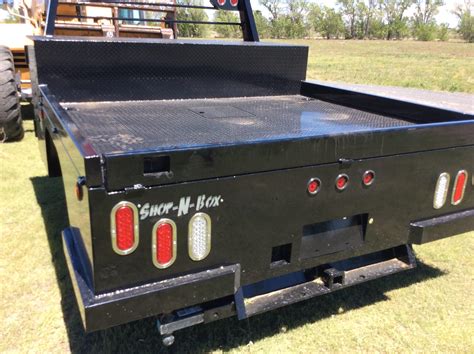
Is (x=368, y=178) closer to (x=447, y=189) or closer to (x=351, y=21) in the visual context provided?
(x=447, y=189)

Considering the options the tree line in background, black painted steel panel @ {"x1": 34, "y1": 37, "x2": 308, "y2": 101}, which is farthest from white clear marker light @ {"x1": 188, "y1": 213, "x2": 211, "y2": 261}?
the tree line in background

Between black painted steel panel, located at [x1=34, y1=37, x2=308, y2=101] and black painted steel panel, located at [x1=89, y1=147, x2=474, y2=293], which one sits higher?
black painted steel panel, located at [x1=34, y1=37, x2=308, y2=101]

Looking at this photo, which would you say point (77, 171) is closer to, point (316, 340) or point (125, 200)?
point (125, 200)

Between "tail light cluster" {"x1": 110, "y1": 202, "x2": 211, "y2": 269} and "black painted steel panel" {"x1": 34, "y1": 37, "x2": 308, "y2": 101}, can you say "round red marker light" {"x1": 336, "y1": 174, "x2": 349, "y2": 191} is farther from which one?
"black painted steel panel" {"x1": 34, "y1": 37, "x2": 308, "y2": 101}

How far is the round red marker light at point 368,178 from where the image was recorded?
232cm

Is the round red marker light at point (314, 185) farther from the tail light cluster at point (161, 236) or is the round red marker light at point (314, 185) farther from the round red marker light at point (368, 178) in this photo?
the tail light cluster at point (161, 236)

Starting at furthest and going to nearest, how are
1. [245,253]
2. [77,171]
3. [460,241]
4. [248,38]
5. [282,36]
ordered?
[282,36]
[248,38]
[460,241]
[245,253]
[77,171]

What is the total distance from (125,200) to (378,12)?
82.5 m

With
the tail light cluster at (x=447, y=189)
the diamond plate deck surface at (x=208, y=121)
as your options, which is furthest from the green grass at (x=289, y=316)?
the diamond plate deck surface at (x=208, y=121)

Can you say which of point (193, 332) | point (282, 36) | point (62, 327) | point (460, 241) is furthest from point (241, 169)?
point (282, 36)

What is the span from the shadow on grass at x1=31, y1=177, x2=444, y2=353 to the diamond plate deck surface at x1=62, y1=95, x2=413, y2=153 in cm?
105

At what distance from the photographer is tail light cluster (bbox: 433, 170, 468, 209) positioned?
2.62 metres

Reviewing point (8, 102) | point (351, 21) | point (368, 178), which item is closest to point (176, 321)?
point (368, 178)

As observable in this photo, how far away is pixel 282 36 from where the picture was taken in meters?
74.1
